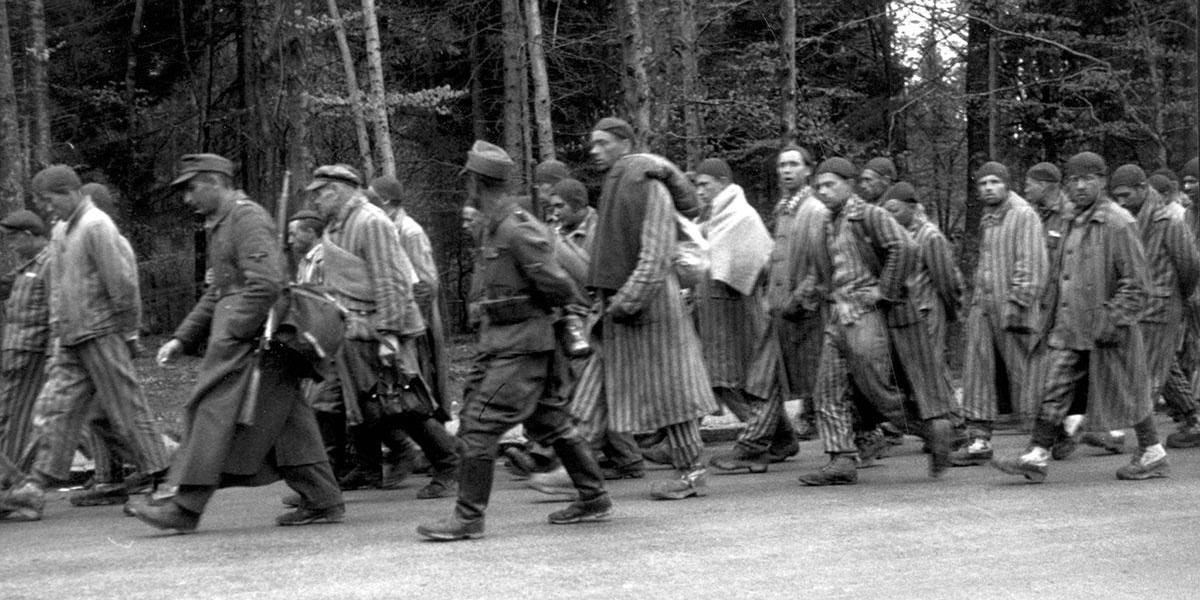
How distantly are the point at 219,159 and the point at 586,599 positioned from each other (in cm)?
320

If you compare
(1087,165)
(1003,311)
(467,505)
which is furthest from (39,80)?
(467,505)

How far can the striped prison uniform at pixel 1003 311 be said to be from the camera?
11.5 m

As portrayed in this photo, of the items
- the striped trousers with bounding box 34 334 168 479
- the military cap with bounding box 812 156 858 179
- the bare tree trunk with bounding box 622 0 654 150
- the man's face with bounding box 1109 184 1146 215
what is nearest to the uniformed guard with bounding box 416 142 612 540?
the striped trousers with bounding box 34 334 168 479

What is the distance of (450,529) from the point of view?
789 cm

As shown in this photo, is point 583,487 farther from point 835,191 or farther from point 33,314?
point 33,314

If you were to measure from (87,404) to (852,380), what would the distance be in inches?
175

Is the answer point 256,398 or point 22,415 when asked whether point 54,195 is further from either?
point 256,398

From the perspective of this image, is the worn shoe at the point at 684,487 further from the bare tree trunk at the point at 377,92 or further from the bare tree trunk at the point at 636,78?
the bare tree trunk at the point at 377,92

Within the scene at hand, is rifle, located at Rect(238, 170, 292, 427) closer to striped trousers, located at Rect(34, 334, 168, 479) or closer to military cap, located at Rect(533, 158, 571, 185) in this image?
striped trousers, located at Rect(34, 334, 168, 479)

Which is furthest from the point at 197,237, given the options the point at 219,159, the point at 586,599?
the point at 586,599

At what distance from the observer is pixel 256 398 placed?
8258mm

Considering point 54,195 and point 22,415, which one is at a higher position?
point 54,195

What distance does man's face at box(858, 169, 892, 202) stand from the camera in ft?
38.4

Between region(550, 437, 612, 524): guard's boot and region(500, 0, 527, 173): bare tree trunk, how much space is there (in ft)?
51.3
